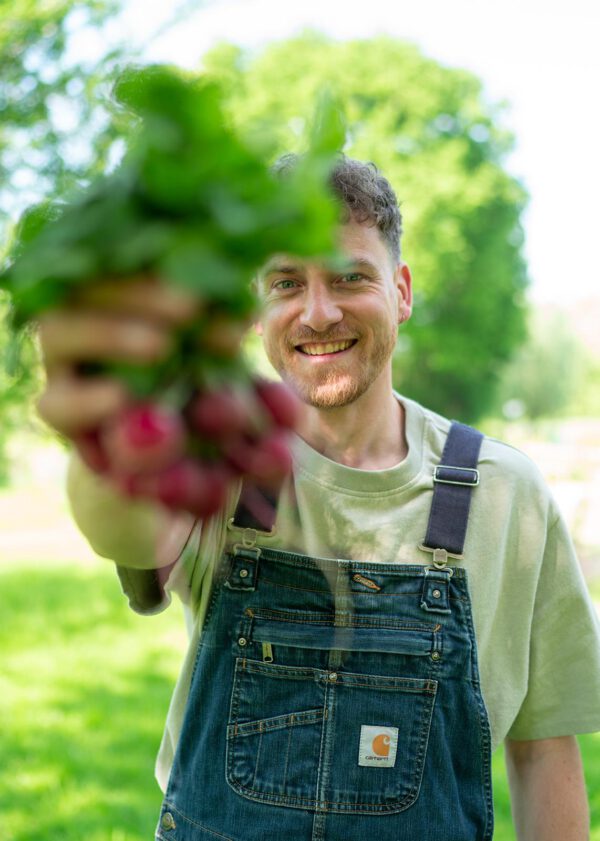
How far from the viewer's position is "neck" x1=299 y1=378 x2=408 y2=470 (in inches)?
92.0

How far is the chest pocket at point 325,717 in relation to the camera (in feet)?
6.81

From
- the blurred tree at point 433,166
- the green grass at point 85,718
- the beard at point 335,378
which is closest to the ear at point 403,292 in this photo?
the beard at point 335,378

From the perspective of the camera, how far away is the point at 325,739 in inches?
82.6

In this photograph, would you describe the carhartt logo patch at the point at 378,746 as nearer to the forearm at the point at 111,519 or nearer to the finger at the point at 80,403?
the forearm at the point at 111,519

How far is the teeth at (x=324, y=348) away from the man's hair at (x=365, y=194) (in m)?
0.32

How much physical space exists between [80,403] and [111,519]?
44 cm

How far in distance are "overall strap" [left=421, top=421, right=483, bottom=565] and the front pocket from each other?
357 millimetres

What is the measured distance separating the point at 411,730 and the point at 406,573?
0.39 m

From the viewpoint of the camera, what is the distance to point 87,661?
23.2ft

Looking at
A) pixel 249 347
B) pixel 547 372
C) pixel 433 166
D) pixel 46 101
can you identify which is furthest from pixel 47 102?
pixel 547 372

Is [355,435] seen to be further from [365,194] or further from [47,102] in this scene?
[47,102]

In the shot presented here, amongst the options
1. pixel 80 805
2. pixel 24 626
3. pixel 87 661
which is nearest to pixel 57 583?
pixel 24 626

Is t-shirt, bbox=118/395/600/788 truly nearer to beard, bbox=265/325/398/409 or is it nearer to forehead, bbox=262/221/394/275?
beard, bbox=265/325/398/409

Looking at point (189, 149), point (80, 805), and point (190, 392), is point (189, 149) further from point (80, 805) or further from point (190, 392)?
point (80, 805)
